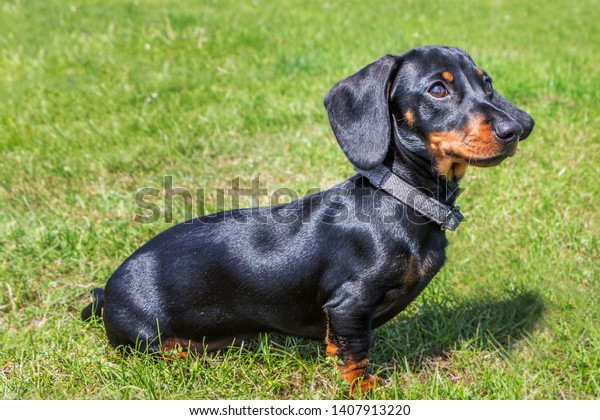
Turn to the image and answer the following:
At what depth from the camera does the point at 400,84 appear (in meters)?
3.09

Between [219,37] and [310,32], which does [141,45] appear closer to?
[219,37]

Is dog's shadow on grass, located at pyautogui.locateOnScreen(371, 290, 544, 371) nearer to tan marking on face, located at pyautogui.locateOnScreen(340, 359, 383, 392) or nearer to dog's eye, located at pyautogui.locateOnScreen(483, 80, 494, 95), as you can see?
tan marking on face, located at pyautogui.locateOnScreen(340, 359, 383, 392)

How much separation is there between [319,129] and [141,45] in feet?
11.6

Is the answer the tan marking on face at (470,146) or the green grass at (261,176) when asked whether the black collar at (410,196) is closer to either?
the tan marking on face at (470,146)

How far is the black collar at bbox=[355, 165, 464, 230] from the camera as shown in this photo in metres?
2.99

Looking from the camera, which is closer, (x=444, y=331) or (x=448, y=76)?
(x=448, y=76)

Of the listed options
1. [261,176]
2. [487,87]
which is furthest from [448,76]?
[261,176]

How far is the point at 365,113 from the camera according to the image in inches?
118

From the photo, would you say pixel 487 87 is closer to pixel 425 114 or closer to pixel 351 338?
pixel 425 114

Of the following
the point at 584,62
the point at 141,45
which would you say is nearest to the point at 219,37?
the point at 141,45

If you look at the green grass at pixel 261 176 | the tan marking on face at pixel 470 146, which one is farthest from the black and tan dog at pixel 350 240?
the green grass at pixel 261 176

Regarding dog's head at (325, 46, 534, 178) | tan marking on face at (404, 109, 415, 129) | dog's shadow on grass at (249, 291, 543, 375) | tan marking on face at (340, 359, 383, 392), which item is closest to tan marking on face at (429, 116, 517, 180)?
dog's head at (325, 46, 534, 178)

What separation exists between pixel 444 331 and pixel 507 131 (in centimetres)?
140

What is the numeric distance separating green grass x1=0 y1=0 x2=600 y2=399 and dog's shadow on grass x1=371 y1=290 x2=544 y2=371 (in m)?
0.01
